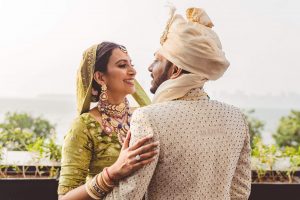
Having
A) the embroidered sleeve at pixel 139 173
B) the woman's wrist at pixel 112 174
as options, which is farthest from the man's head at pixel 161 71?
the woman's wrist at pixel 112 174

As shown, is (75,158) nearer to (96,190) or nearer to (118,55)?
(96,190)

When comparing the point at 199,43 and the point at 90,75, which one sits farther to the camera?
the point at 90,75

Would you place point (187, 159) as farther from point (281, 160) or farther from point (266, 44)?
point (266, 44)

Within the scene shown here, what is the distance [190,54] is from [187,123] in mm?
192

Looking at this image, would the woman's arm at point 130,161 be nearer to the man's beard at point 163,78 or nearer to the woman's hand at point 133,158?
the woman's hand at point 133,158

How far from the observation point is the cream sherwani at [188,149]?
1.23 metres

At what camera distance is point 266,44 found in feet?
80.2

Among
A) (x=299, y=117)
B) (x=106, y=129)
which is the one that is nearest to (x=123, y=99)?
(x=106, y=129)

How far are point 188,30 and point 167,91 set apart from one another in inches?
7.2

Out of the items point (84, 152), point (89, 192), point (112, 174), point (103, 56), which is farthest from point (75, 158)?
point (103, 56)

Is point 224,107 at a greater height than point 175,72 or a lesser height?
lesser

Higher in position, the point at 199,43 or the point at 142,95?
the point at 199,43

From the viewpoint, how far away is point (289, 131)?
17.0 ft

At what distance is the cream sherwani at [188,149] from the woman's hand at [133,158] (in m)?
0.02
